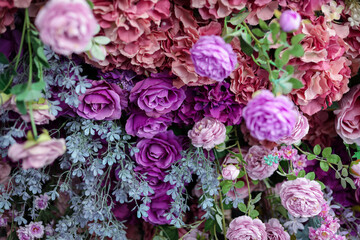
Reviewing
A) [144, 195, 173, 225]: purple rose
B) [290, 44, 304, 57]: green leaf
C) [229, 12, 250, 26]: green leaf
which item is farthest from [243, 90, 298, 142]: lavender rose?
[144, 195, 173, 225]: purple rose

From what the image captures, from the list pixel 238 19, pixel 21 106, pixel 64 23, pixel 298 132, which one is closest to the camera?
pixel 64 23

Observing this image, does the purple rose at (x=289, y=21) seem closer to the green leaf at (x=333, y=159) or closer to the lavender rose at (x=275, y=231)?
the green leaf at (x=333, y=159)

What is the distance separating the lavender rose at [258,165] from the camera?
2.88 ft

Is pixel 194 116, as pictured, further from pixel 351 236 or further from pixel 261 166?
pixel 351 236

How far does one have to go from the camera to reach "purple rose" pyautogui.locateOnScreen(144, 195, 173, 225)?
90cm

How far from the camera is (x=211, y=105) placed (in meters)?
0.81

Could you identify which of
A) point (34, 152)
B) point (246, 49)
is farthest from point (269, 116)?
point (34, 152)

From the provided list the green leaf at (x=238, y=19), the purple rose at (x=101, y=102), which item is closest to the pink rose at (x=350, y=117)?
the green leaf at (x=238, y=19)

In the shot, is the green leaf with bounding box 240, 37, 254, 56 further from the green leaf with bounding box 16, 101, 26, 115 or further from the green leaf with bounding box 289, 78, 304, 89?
the green leaf with bounding box 16, 101, 26, 115

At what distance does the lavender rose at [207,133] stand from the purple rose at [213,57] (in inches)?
8.0

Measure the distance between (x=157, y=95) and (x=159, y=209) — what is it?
0.32m

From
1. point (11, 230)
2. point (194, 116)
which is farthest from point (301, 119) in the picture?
point (11, 230)

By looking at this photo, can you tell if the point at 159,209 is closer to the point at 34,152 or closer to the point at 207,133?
the point at 207,133

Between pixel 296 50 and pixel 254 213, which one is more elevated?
pixel 296 50
